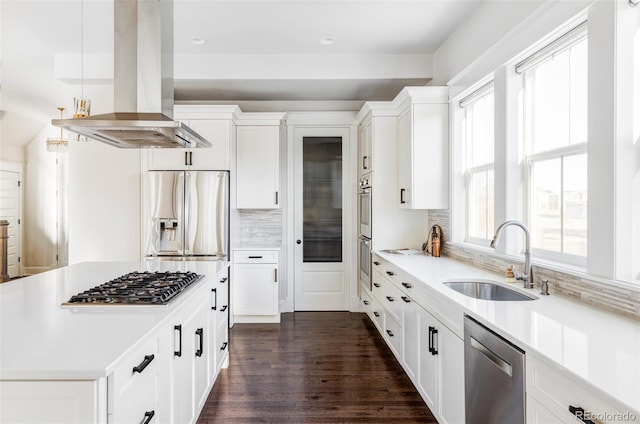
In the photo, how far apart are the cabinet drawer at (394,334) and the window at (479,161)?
1.00m

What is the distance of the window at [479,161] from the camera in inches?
115

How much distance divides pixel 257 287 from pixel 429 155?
7.85 ft

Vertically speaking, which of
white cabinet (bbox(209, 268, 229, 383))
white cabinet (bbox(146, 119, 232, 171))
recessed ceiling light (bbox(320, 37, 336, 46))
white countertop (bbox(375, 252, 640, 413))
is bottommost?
white cabinet (bbox(209, 268, 229, 383))

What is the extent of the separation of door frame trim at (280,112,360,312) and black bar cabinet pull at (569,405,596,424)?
3.74 m

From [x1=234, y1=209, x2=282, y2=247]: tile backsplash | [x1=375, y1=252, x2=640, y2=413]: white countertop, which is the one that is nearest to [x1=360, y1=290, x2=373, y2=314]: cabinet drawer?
[x1=234, y1=209, x2=282, y2=247]: tile backsplash

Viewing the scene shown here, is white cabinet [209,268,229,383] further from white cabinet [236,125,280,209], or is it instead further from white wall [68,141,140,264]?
white wall [68,141,140,264]

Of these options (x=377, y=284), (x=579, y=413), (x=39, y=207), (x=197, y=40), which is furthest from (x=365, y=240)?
(x=39, y=207)

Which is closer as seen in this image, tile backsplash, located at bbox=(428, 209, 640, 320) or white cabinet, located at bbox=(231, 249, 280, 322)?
tile backsplash, located at bbox=(428, 209, 640, 320)

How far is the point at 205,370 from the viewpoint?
2.32 metres

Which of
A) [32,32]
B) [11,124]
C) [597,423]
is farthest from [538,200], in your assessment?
[11,124]

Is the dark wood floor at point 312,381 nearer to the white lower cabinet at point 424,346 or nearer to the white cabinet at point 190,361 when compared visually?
the white lower cabinet at point 424,346

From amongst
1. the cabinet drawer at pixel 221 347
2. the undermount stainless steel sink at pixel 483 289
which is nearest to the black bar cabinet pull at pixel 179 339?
the cabinet drawer at pixel 221 347

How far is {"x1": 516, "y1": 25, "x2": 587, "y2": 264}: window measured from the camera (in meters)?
1.97

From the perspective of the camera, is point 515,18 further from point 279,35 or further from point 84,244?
point 84,244
